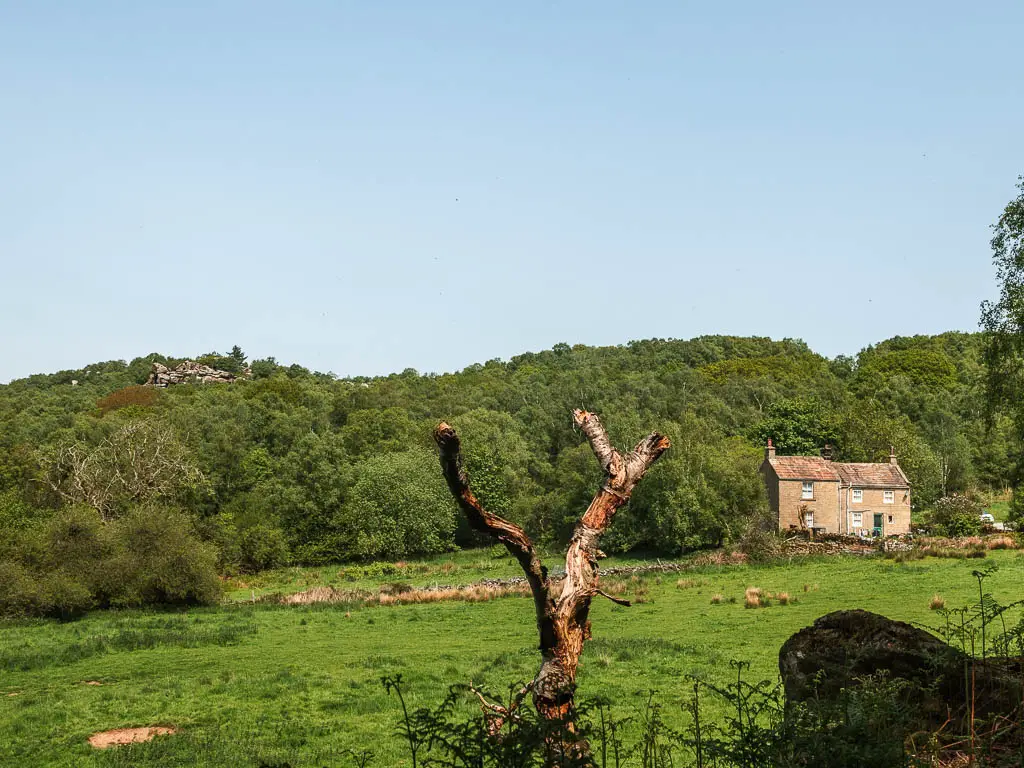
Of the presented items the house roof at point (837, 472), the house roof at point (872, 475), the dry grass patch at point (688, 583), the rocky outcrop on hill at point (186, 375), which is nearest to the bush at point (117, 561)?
the dry grass patch at point (688, 583)

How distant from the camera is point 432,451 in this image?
85750mm

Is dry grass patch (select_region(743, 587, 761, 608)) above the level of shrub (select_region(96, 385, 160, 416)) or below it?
Result: below

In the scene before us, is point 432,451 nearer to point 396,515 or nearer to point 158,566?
point 396,515

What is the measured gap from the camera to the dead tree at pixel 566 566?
261 inches

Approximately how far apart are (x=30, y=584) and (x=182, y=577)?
603 cm

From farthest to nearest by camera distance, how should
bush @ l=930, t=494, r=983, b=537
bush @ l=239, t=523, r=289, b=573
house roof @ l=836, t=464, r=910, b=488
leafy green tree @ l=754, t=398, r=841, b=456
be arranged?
leafy green tree @ l=754, t=398, r=841, b=456
bush @ l=239, t=523, r=289, b=573
house roof @ l=836, t=464, r=910, b=488
bush @ l=930, t=494, r=983, b=537

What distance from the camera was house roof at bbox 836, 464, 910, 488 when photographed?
196 ft

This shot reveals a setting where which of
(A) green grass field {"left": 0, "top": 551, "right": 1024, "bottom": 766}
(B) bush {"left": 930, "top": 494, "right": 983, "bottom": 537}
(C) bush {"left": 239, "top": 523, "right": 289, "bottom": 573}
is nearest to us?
(A) green grass field {"left": 0, "top": 551, "right": 1024, "bottom": 766}

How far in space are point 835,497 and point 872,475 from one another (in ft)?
12.6

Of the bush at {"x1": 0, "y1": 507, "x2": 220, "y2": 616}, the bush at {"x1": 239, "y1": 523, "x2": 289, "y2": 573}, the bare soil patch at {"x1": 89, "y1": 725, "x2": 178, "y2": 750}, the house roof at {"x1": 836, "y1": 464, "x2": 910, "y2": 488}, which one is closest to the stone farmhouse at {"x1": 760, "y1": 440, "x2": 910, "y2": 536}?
the house roof at {"x1": 836, "y1": 464, "x2": 910, "y2": 488}

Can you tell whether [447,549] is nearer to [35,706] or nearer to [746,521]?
[746,521]

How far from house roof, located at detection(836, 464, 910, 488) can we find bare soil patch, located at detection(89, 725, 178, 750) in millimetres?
50889

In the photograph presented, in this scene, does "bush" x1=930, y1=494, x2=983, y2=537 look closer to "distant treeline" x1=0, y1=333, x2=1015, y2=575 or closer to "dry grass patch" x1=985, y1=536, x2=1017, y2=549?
"dry grass patch" x1=985, y1=536, x2=1017, y2=549

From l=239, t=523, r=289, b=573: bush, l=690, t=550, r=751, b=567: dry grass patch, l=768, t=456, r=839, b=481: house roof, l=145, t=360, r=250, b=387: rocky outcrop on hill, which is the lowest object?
l=239, t=523, r=289, b=573: bush
